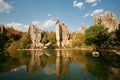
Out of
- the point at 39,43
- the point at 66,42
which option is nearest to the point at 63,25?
the point at 66,42

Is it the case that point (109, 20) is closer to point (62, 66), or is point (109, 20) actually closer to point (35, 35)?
point (35, 35)

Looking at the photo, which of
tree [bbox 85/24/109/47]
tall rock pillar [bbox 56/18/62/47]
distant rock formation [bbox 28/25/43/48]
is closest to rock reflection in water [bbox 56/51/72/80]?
tree [bbox 85/24/109/47]

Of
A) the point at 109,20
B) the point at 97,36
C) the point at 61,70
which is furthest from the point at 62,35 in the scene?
the point at 61,70

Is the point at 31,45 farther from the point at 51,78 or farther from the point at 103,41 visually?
the point at 51,78

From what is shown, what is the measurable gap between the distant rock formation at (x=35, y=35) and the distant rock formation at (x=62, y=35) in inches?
434

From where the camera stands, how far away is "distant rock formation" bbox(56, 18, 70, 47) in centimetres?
8939

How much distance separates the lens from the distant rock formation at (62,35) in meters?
89.4

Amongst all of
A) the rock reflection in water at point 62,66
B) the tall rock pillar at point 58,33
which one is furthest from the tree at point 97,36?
the tall rock pillar at point 58,33

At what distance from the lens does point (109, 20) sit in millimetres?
91438

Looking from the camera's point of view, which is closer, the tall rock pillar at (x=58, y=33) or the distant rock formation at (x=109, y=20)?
the tall rock pillar at (x=58, y=33)

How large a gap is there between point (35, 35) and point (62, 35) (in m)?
17.2

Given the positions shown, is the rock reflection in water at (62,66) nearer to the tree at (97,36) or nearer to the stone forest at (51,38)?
the tree at (97,36)

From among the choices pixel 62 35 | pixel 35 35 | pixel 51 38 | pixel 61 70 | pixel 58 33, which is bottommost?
pixel 61 70

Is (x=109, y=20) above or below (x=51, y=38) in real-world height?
above
